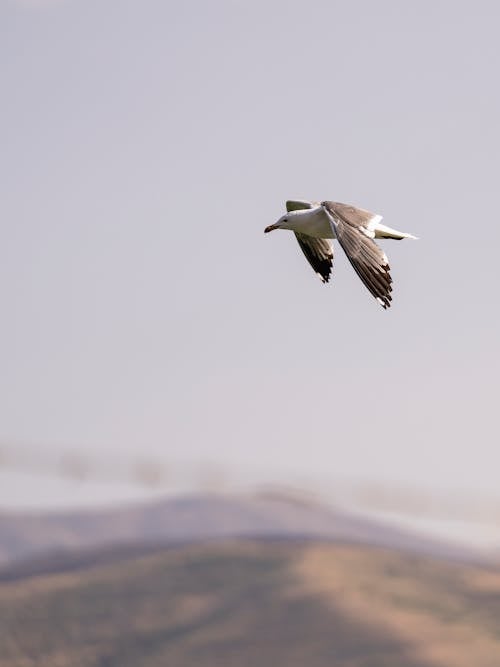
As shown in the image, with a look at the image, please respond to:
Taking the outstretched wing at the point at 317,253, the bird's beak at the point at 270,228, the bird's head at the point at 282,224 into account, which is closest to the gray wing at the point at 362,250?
the bird's head at the point at 282,224

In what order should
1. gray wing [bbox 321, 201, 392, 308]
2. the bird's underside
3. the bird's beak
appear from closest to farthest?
gray wing [bbox 321, 201, 392, 308] → the bird's underside → the bird's beak

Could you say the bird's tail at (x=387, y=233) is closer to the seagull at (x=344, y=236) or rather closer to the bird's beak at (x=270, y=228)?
the seagull at (x=344, y=236)

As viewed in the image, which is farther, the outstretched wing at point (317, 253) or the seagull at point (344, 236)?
the outstretched wing at point (317, 253)

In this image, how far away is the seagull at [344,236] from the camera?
34312 mm

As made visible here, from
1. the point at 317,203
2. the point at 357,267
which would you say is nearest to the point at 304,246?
the point at 317,203

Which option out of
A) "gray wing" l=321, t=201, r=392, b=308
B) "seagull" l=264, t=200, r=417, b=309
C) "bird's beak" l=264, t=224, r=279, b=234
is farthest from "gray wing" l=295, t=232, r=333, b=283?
"gray wing" l=321, t=201, r=392, b=308

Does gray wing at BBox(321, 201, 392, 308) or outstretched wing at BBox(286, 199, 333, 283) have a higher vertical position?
outstretched wing at BBox(286, 199, 333, 283)

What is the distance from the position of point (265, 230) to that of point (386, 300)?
9.04 meters

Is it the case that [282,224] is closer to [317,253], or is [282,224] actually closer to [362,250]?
[317,253]

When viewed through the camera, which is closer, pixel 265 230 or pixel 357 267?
pixel 357 267

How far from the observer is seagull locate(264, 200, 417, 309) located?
113ft

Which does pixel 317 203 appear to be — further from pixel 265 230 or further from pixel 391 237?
pixel 391 237

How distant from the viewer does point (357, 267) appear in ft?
114

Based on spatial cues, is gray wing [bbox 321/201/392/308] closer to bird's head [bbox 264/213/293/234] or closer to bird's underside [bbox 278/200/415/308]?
bird's underside [bbox 278/200/415/308]
